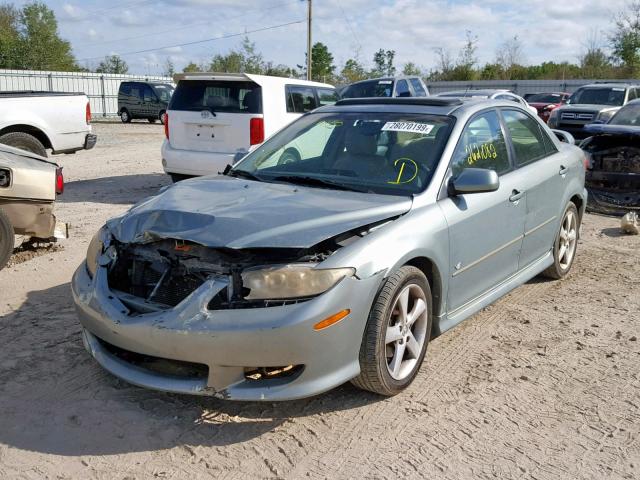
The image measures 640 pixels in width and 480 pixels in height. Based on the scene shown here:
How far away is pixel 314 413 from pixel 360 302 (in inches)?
26.7

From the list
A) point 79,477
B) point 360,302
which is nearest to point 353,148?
point 360,302

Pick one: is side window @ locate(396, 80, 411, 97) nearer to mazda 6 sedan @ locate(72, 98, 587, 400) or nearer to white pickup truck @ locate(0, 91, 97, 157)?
white pickup truck @ locate(0, 91, 97, 157)

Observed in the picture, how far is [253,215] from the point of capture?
11.6ft

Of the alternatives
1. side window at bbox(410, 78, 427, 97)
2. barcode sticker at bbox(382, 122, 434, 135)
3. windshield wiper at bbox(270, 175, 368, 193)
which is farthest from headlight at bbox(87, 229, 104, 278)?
side window at bbox(410, 78, 427, 97)

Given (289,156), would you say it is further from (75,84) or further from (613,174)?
(75,84)

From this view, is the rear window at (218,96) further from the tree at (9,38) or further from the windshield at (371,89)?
the tree at (9,38)

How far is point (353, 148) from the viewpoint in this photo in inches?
178

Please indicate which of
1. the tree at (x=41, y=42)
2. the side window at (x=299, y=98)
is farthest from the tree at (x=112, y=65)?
the side window at (x=299, y=98)

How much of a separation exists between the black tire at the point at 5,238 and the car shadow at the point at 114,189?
3.66 m

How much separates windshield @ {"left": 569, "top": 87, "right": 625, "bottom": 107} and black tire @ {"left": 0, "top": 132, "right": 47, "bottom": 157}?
14729 millimetres

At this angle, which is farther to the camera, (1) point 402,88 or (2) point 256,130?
(1) point 402,88

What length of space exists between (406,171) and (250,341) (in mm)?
1693

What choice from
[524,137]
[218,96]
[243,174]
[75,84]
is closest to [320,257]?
[243,174]

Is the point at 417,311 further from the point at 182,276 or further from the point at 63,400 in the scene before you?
the point at 63,400
